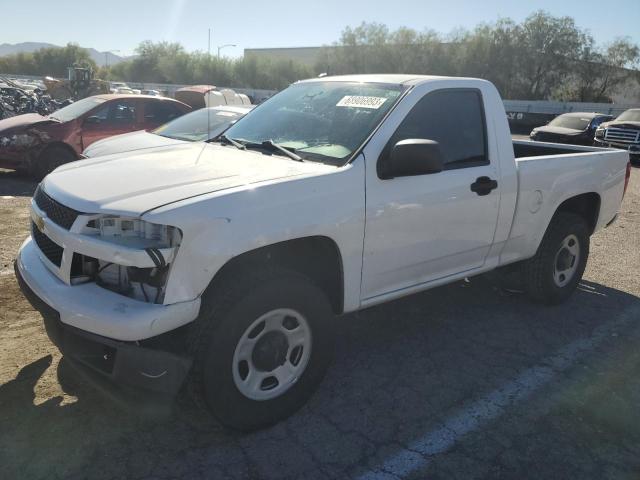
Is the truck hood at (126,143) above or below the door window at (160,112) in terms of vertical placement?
below

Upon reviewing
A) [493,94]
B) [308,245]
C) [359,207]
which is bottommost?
[308,245]

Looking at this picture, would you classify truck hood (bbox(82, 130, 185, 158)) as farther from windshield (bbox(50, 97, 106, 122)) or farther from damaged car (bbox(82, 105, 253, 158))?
windshield (bbox(50, 97, 106, 122))

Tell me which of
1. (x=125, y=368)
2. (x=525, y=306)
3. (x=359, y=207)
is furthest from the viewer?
(x=525, y=306)

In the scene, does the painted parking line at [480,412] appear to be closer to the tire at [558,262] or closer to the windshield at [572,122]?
the tire at [558,262]

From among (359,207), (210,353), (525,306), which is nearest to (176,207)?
(210,353)

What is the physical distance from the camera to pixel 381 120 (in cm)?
339

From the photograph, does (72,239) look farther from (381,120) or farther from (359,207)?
(381,120)

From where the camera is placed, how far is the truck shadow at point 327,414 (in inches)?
106

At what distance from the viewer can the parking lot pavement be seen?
8.94 feet

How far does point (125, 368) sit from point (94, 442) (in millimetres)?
636

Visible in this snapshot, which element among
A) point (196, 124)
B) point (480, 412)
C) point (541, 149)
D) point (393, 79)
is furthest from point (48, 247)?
point (196, 124)

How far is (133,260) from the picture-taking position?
2428mm

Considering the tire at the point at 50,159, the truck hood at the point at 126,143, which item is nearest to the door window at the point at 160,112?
the tire at the point at 50,159

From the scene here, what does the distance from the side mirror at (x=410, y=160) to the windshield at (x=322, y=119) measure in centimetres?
24
